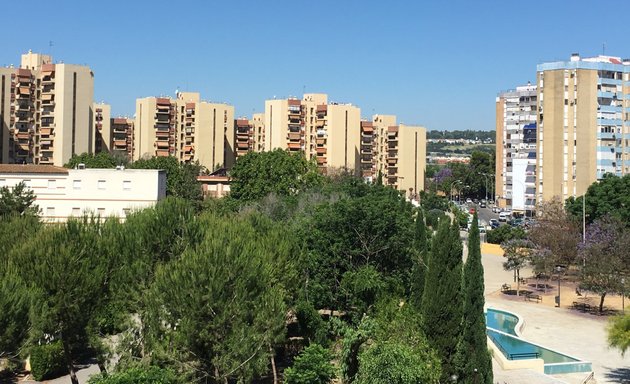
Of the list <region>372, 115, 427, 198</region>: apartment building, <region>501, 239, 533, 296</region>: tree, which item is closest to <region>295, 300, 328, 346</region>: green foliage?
<region>501, 239, 533, 296</region>: tree

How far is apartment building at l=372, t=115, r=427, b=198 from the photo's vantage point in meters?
115

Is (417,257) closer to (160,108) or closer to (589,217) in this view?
(589,217)

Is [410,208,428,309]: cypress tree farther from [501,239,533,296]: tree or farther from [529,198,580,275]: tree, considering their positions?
[529,198,580,275]: tree

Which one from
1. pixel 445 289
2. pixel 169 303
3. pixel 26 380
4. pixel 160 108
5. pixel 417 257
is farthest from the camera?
pixel 160 108

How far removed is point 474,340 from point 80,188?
96.4 feet

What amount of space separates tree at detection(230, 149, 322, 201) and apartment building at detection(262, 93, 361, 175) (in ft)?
101

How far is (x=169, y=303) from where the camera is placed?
2044 centimetres

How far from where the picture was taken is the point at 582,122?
7944 centimetres

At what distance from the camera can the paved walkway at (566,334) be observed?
96.2ft

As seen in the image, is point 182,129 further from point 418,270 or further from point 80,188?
point 418,270

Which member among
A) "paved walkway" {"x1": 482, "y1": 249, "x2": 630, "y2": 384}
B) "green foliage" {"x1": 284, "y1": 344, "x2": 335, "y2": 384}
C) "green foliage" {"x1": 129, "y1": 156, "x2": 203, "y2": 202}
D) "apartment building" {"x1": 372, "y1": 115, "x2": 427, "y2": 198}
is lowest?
"paved walkway" {"x1": 482, "y1": 249, "x2": 630, "y2": 384}

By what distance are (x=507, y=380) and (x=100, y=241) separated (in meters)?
16.5

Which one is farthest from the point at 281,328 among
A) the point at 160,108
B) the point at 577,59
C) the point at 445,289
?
the point at 160,108

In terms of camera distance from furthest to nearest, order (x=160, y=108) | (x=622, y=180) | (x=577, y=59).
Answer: (x=160, y=108)
(x=577, y=59)
(x=622, y=180)
